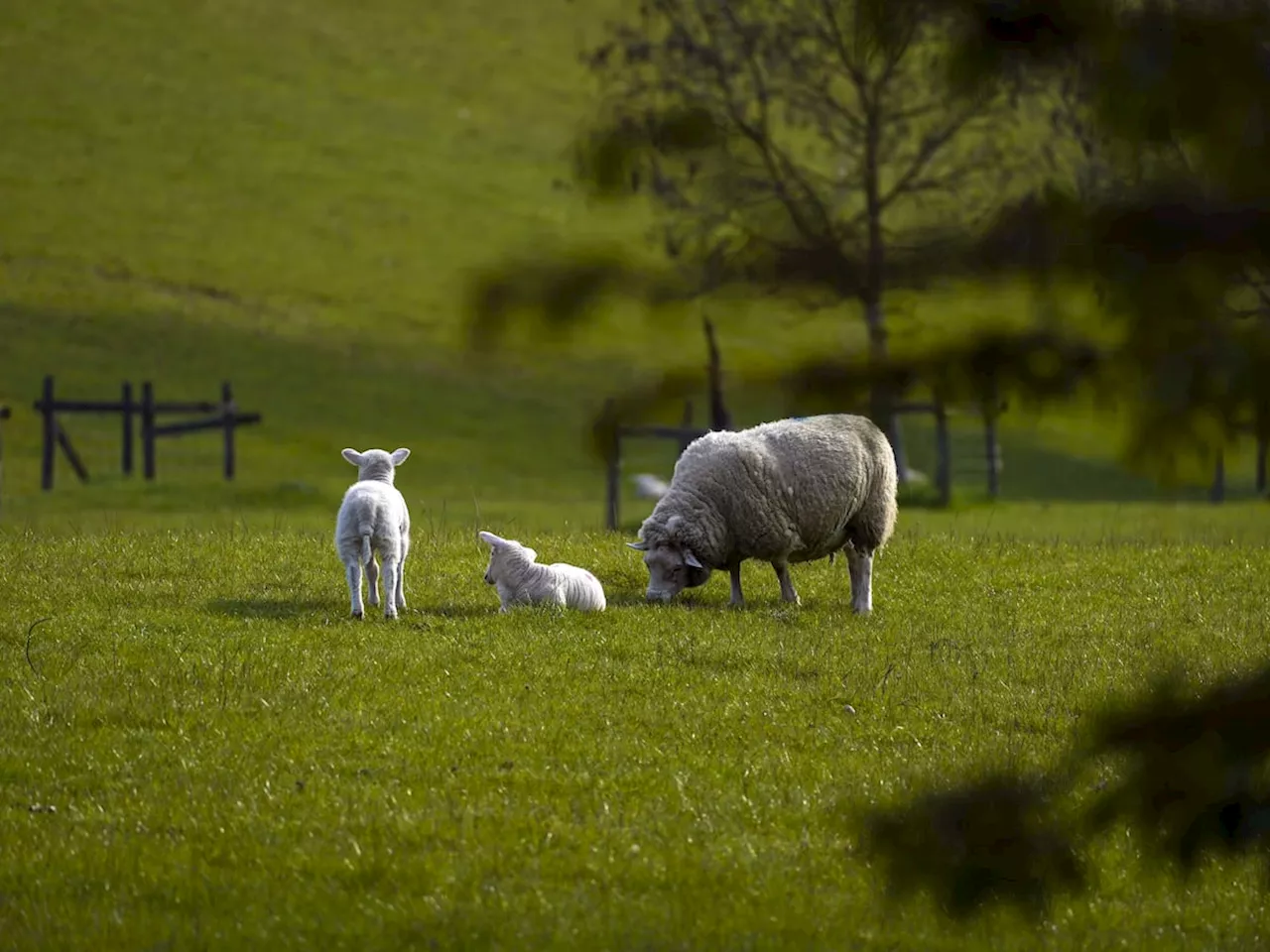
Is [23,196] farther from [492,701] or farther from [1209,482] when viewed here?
[1209,482]

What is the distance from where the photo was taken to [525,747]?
37.2 ft

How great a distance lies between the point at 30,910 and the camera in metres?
8.38

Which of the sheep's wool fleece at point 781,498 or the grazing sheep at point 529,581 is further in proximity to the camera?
the sheep's wool fleece at point 781,498

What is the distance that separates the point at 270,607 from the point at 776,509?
4942 mm

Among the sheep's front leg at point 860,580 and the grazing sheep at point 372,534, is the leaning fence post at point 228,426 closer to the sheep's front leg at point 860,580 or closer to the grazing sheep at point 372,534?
the sheep's front leg at point 860,580

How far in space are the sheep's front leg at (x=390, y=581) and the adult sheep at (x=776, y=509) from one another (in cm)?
271

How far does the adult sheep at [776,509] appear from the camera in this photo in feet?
55.3

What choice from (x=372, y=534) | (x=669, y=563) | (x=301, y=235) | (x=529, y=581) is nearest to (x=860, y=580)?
(x=669, y=563)

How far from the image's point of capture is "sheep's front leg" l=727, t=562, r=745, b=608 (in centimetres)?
1708

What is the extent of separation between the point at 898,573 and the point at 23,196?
215 feet

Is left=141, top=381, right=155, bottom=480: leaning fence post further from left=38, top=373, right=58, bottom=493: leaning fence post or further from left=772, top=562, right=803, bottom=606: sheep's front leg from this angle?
left=772, top=562, right=803, bottom=606: sheep's front leg

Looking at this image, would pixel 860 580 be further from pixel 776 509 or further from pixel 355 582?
pixel 355 582

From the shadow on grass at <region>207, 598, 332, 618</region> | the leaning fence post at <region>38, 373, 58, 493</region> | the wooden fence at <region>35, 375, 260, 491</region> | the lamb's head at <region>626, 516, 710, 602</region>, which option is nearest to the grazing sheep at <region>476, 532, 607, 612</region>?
the lamb's head at <region>626, 516, 710, 602</region>

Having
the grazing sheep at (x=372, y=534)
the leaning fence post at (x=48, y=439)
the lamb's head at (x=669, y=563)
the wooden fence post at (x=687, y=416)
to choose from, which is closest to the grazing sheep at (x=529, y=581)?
the grazing sheep at (x=372, y=534)
